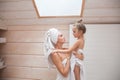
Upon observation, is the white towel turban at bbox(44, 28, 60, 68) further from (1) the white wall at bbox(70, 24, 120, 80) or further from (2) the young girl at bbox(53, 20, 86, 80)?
(1) the white wall at bbox(70, 24, 120, 80)

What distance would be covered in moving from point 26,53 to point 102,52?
1.08 m

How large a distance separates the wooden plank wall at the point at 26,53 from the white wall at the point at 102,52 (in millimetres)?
387

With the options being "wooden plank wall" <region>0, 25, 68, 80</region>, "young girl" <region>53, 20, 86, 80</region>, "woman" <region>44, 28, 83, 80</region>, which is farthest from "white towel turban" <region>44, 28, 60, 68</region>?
"wooden plank wall" <region>0, 25, 68, 80</region>

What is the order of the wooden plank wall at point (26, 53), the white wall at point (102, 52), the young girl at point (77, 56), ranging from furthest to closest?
the wooden plank wall at point (26, 53)
the white wall at point (102, 52)
the young girl at point (77, 56)

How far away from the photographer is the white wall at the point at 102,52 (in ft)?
7.63

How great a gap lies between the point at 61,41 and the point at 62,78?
348 mm

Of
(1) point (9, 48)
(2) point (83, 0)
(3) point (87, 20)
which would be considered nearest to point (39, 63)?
(1) point (9, 48)

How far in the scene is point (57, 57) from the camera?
1.59 m

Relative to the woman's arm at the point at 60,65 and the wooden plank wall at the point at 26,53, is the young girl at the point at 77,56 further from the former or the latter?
the wooden plank wall at the point at 26,53

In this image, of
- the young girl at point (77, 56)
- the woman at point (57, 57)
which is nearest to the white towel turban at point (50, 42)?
the woman at point (57, 57)

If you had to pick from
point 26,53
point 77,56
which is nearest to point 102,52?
point 77,56

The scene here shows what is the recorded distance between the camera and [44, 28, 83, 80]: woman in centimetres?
156

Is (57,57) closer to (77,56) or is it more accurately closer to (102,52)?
(77,56)

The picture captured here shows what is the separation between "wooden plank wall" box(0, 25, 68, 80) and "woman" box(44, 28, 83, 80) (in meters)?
0.81
